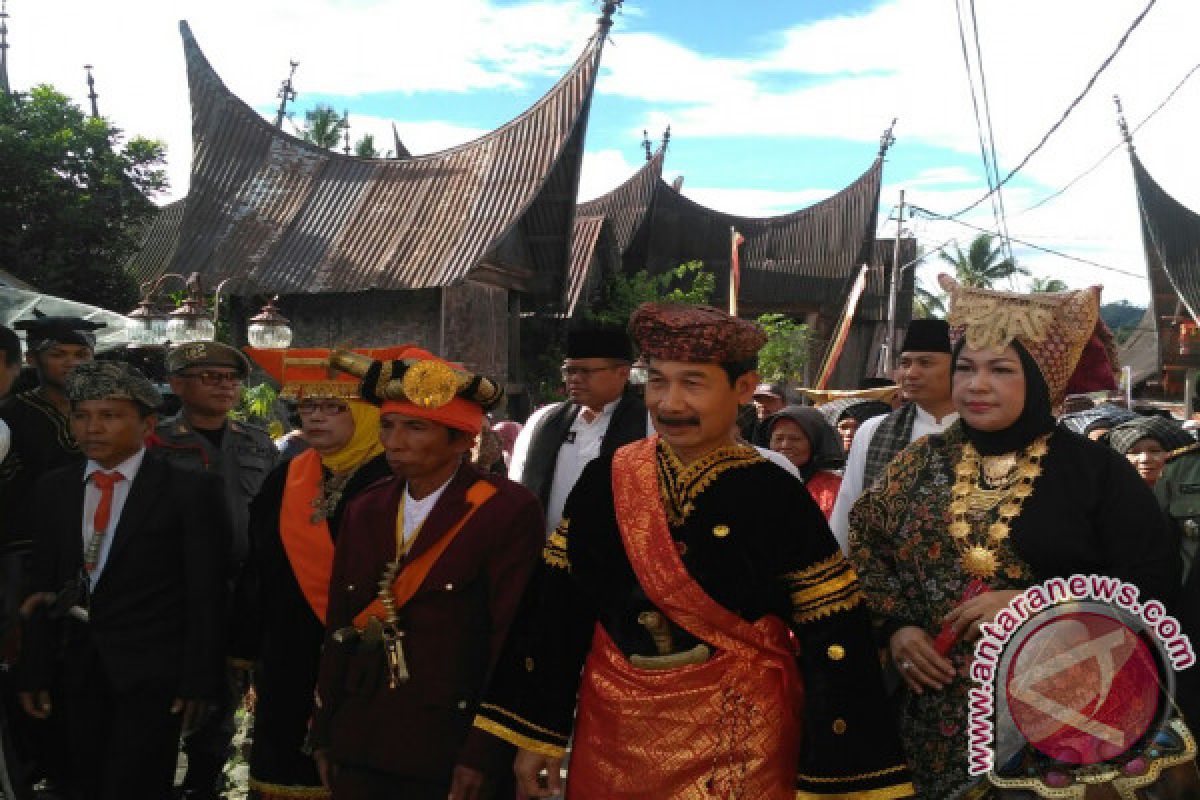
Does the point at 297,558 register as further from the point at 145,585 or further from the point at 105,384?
the point at 105,384

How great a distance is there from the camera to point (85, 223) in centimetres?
1728

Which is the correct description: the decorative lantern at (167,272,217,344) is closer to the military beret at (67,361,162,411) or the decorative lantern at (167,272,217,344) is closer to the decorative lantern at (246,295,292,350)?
the decorative lantern at (246,295,292,350)

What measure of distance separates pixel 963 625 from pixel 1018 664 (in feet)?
0.57

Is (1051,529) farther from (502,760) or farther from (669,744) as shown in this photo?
(502,760)

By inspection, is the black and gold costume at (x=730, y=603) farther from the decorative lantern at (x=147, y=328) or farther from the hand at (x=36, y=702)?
the decorative lantern at (x=147, y=328)

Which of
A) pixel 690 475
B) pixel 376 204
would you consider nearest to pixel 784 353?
pixel 376 204

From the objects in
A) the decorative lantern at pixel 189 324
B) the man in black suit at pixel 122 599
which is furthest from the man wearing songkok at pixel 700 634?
the decorative lantern at pixel 189 324

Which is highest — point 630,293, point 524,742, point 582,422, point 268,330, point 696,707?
point 630,293

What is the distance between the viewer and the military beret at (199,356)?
17.5 ft

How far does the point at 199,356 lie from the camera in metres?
5.31

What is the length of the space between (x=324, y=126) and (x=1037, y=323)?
39239 millimetres

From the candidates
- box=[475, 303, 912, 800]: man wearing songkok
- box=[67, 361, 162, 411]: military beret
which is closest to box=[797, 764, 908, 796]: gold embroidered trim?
box=[475, 303, 912, 800]: man wearing songkok

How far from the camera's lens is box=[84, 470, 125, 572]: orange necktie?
4.08 metres

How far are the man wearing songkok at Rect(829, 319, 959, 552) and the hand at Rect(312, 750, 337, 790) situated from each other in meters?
2.35
